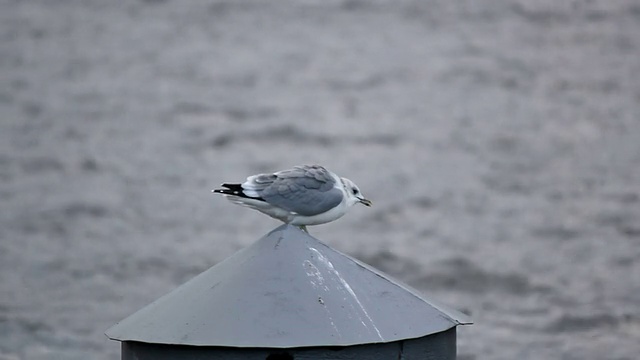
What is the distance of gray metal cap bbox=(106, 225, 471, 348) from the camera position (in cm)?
224

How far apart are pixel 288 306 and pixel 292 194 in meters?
0.91

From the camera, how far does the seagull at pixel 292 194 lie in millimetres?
3170

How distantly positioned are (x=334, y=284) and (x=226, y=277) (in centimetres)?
23

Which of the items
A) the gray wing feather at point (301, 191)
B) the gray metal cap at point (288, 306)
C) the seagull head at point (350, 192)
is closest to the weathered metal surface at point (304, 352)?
the gray metal cap at point (288, 306)

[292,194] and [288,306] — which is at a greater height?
[292,194]

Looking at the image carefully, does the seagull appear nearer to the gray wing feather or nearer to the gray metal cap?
the gray wing feather

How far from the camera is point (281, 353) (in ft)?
7.37

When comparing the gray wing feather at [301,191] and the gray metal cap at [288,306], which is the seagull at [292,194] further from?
the gray metal cap at [288,306]

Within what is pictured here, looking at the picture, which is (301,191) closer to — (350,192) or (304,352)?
(350,192)

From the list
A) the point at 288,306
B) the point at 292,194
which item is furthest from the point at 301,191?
the point at 288,306

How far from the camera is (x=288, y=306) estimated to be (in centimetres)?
229

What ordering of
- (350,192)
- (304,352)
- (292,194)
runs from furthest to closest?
1. (350,192)
2. (292,194)
3. (304,352)

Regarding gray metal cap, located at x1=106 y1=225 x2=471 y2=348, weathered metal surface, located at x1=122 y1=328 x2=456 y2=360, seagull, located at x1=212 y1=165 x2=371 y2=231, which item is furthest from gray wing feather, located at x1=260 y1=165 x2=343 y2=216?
weathered metal surface, located at x1=122 y1=328 x2=456 y2=360

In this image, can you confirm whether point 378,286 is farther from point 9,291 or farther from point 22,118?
point 22,118
